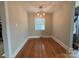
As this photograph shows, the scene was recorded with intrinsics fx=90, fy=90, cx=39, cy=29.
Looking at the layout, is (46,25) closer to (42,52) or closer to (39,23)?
(39,23)

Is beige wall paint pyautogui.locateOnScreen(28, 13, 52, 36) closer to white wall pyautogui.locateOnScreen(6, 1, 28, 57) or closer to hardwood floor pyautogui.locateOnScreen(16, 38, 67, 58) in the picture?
hardwood floor pyautogui.locateOnScreen(16, 38, 67, 58)

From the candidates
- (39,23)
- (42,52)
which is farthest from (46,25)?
(42,52)

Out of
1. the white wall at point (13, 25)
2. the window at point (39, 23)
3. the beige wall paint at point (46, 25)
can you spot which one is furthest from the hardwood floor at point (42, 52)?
the window at point (39, 23)

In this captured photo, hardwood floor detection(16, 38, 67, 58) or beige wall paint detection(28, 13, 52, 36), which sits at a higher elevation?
beige wall paint detection(28, 13, 52, 36)

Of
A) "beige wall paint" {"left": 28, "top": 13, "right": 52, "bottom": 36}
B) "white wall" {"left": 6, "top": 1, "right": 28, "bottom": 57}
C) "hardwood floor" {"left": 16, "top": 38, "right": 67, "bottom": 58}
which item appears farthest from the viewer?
"beige wall paint" {"left": 28, "top": 13, "right": 52, "bottom": 36}

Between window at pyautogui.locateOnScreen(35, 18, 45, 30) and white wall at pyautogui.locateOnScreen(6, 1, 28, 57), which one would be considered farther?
window at pyautogui.locateOnScreen(35, 18, 45, 30)

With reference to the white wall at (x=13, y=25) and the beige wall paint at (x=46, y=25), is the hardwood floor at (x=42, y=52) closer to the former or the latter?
the white wall at (x=13, y=25)

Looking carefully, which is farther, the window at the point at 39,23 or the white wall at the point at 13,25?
the window at the point at 39,23

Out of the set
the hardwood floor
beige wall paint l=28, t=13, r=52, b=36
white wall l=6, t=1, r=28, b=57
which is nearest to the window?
beige wall paint l=28, t=13, r=52, b=36

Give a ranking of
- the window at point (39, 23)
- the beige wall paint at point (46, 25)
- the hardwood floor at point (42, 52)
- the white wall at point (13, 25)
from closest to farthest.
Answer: the white wall at point (13, 25)
the hardwood floor at point (42, 52)
the beige wall paint at point (46, 25)
the window at point (39, 23)

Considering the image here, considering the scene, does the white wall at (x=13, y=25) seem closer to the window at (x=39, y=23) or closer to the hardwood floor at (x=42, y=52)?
the hardwood floor at (x=42, y=52)

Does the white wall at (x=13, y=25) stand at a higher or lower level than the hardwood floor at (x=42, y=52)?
higher

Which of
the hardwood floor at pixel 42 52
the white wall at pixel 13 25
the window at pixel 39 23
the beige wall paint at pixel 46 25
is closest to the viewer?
the white wall at pixel 13 25

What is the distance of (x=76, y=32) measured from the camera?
4750 mm
